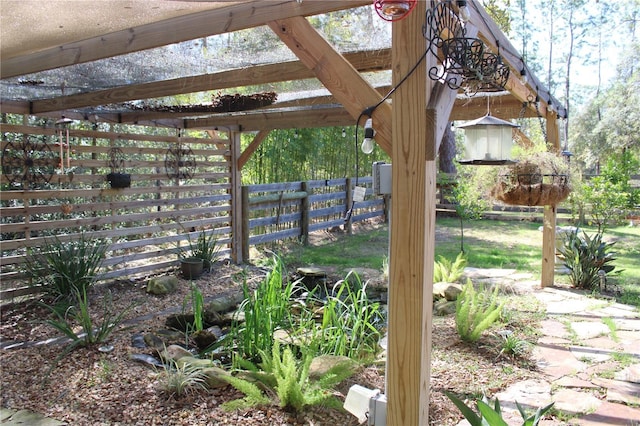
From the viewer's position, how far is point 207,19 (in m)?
2.47

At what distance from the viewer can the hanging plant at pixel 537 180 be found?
3.88 meters

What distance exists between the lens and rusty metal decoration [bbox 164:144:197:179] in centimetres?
616

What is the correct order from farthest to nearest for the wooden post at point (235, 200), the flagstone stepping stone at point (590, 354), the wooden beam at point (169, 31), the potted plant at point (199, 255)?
the wooden post at point (235, 200) < the potted plant at point (199, 255) < the flagstone stepping stone at point (590, 354) < the wooden beam at point (169, 31)

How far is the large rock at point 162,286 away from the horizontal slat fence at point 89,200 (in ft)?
1.61

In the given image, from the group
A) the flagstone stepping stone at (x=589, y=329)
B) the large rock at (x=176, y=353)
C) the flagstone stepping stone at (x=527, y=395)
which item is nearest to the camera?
the flagstone stepping stone at (x=527, y=395)

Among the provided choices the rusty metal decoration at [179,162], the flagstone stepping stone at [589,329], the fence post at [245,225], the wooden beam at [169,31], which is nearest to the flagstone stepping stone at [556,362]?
the flagstone stepping stone at [589,329]

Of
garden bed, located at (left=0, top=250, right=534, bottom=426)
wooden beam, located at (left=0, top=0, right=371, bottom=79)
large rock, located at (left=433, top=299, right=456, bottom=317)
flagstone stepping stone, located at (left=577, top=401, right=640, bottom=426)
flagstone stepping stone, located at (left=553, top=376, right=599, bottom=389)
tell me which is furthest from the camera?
large rock, located at (left=433, top=299, right=456, bottom=317)

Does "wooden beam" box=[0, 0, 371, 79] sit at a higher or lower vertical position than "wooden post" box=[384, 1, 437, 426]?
higher

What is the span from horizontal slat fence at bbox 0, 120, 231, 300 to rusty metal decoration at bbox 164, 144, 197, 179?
12 millimetres

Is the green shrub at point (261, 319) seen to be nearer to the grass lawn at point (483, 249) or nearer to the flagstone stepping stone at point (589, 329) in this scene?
the flagstone stepping stone at point (589, 329)

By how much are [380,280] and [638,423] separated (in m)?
3.35

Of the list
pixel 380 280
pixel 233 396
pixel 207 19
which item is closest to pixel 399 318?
pixel 233 396

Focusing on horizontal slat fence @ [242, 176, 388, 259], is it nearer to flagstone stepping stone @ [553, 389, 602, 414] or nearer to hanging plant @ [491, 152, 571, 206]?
hanging plant @ [491, 152, 571, 206]

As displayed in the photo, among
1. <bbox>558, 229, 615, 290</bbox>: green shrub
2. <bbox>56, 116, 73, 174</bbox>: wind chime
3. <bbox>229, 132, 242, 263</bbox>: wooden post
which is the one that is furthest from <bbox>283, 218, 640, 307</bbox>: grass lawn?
<bbox>56, 116, 73, 174</bbox>: wind chime
